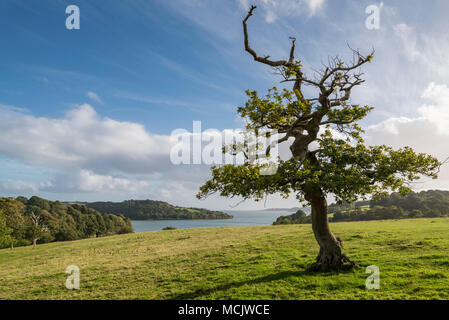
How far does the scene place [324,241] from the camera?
13586mm

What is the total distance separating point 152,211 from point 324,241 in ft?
583

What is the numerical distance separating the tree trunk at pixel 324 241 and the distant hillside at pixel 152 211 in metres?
162

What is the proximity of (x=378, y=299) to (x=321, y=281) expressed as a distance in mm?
2684

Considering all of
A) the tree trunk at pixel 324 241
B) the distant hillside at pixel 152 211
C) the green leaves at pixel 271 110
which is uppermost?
the green leaves at pixel 271 110

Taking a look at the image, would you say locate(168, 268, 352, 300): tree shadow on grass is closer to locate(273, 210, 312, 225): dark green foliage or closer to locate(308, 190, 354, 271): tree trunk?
locate(308, 190, 354, 271): tree trunk

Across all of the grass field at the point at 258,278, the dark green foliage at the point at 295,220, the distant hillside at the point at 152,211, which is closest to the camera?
the grass field at the point at 258,278

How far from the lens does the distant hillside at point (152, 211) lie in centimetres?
17412

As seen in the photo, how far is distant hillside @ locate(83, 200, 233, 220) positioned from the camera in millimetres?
174125

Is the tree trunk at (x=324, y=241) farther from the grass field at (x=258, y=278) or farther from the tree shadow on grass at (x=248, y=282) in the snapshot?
the grass field at (x=258, y=278)

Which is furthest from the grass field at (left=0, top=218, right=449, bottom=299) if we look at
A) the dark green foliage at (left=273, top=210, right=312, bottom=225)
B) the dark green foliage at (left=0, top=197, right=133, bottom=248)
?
the dark green foliage at (left=0, top=197, right=133, bottom=248)

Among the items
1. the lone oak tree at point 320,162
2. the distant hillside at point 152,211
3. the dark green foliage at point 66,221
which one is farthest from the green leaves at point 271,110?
the distant hillside at point 152,211

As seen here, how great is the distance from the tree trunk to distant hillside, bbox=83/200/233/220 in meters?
162
